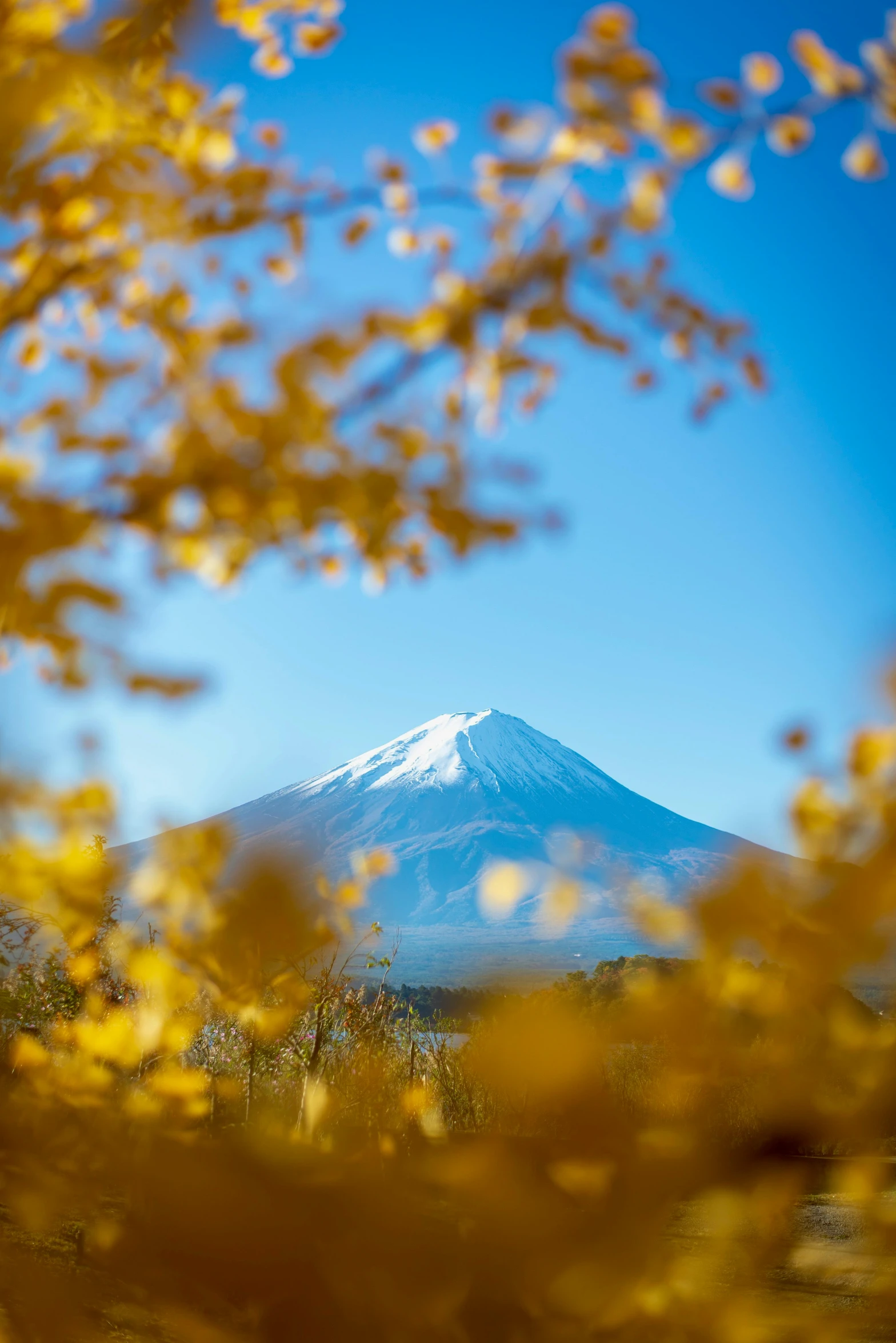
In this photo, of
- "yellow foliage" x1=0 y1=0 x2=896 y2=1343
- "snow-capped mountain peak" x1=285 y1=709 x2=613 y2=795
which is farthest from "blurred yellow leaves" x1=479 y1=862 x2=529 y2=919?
"snow-capped mountain peak" x1=285 y1=709 x2=613 y2=795

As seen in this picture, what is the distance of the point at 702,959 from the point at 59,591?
2.30 feet

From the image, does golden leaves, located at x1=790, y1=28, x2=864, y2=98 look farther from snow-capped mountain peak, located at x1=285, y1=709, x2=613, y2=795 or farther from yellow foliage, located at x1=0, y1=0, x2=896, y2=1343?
snow-capped mountain peak, located at x1=285, y1=709, x2=613, y2=795

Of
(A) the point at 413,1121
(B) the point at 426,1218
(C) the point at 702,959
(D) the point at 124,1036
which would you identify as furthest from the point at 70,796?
(C) the point at 702,959

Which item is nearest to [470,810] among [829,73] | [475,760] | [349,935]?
[475,760]

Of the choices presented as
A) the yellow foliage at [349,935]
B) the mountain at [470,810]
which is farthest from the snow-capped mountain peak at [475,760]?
the yellow foliage at [349,935]

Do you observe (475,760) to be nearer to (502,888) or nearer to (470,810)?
(470,810)

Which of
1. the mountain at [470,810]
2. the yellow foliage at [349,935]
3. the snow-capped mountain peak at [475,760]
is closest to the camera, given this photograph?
the yellow foliage at [349,935]

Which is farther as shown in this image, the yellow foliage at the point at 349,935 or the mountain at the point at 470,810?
the mountain at the point at 470,810

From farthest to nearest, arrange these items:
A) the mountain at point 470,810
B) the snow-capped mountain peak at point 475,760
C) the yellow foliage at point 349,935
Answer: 1. the snow-capped mountain peak at point 475,760
2. the mountain at point 470,810
3. the yellow foliage at point 349,935

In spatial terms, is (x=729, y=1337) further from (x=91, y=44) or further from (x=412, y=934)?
(x=412, y=934)

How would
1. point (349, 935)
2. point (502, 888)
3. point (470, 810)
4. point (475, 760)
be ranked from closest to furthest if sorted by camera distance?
point (502, 888) < point (349, 935) < point (470, 810) < point (475, 760)

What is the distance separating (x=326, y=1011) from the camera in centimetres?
A: 275

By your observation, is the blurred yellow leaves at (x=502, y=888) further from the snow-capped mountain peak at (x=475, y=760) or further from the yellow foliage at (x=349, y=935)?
the snow-capped mountain peak at (x=475, y=760)

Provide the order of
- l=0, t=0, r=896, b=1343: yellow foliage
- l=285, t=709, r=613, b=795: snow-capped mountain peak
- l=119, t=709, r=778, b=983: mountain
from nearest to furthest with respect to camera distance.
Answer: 1. l=0, t=0, r=896, b=1343: yellow foliage
2. l=119, t=709, r=778, b=983: mountain
3. l=285, t=709, r=613, b=795: snow-capped mountain peak
